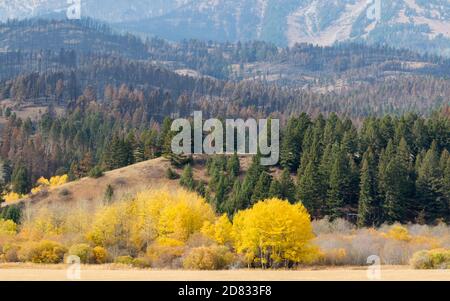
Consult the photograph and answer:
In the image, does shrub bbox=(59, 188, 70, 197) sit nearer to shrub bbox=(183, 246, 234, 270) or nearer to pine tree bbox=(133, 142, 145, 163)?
pine tree bbox=(133, 142, 145, 163)

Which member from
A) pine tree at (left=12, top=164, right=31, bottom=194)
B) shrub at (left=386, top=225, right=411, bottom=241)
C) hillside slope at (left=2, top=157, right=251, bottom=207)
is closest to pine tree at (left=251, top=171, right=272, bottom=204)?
hillside slope at (left=2, top=157, right=251, bottom=207)

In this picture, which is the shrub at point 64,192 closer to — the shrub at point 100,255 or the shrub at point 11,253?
the shrub at point 11,253

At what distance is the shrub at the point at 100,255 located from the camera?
59.5 meters

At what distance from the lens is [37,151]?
451ft

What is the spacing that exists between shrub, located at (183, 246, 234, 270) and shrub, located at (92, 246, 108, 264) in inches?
261

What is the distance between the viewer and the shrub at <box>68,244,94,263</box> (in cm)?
5812

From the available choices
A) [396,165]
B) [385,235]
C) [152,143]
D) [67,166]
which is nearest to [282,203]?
[385,235]

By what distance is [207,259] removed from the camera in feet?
181

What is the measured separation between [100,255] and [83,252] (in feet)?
6.20

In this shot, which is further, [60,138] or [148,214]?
[60,138]

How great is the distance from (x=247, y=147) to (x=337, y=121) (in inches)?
485

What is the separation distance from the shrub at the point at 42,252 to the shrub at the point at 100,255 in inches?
88.4

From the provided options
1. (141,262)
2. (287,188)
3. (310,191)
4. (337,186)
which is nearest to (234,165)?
(287,188)

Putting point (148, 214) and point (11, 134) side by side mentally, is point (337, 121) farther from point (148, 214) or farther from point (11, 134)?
point (11, 134)
